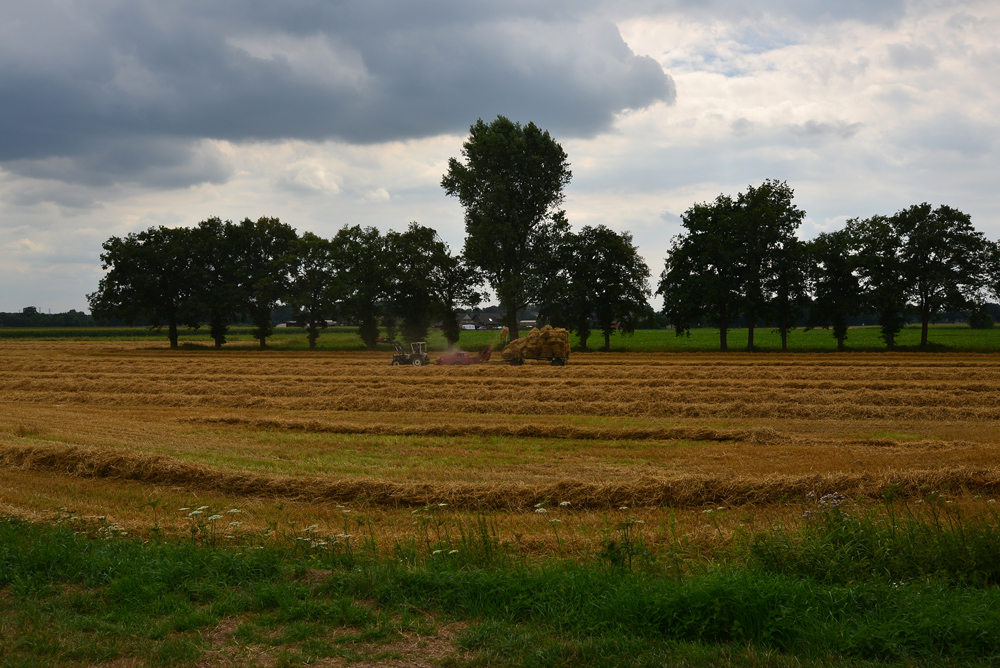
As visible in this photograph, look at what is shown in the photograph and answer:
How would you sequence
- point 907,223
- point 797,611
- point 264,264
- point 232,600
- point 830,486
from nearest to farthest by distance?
point 797,611 → point 232,600 → point 830,486 → point 907,223 → point 264,264

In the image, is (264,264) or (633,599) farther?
(264,264)

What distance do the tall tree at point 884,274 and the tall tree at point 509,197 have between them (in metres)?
21.7

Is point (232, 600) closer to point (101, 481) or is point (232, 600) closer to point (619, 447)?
point (101, 481)

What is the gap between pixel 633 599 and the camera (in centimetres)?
535

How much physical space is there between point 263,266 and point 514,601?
60.7 meters

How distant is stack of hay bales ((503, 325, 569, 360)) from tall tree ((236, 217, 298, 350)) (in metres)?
30.6

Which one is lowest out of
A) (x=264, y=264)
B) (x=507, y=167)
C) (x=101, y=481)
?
(x=101, y=481)

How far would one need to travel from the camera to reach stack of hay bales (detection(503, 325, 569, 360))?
33188 millimetres

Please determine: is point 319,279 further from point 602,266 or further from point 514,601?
point 514,601

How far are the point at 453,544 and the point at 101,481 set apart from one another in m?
7.90

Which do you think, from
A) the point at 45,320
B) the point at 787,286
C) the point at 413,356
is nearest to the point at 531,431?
the point at 413,356

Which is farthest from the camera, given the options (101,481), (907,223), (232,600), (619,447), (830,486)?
(907,223)

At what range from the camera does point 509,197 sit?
49000mm

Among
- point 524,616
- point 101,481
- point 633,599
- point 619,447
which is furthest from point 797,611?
point 101,481
